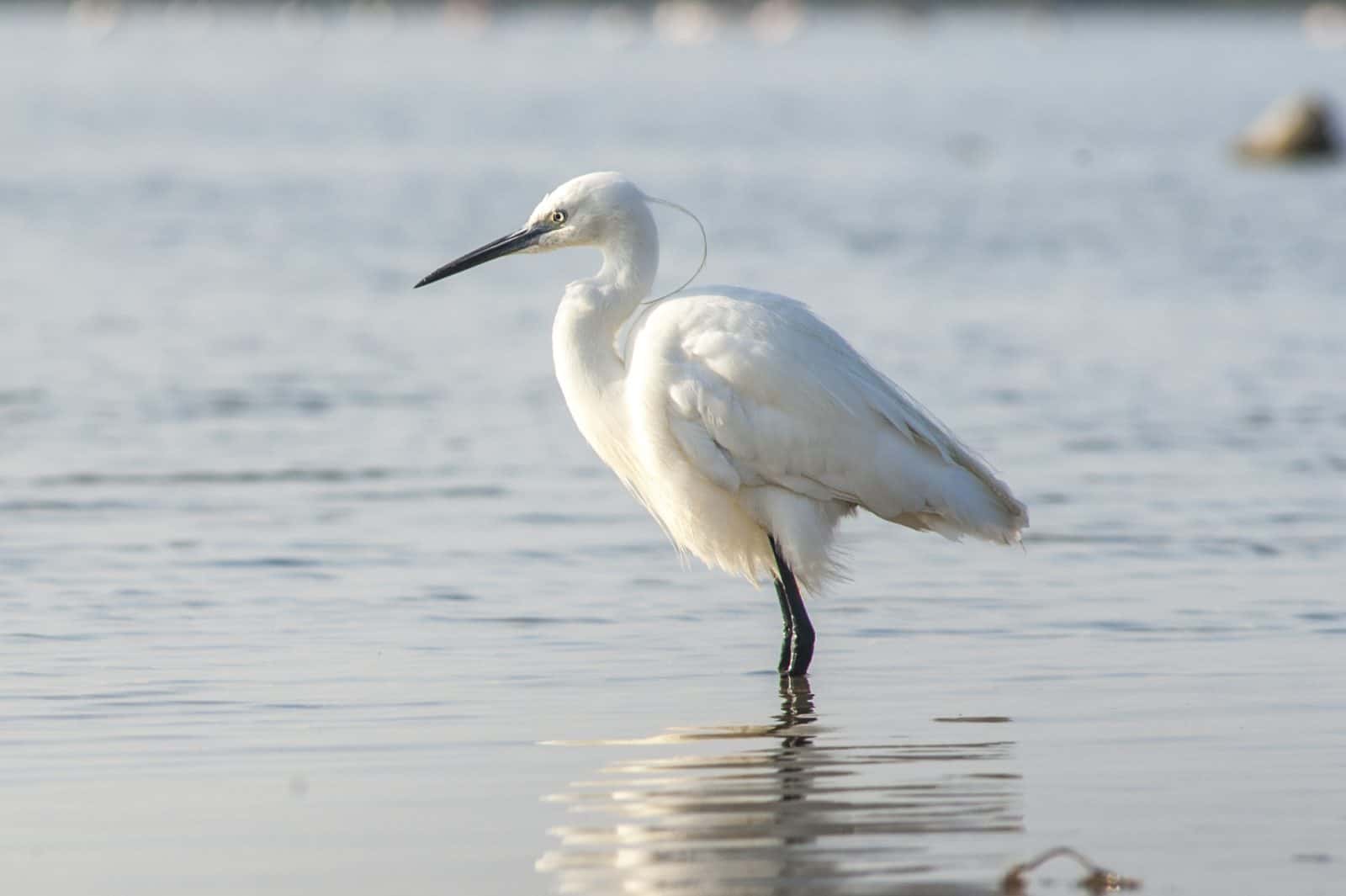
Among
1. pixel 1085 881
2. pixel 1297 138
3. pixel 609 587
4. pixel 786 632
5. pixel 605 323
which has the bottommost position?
pixel 1297 138

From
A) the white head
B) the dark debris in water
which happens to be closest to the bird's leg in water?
the white head

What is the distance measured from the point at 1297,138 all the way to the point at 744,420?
28.0 m

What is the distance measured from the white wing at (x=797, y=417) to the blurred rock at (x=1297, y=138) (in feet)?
89.7

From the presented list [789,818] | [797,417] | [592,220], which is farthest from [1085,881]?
[592,220]

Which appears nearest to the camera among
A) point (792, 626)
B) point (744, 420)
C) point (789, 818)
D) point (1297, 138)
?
point (789, 818)

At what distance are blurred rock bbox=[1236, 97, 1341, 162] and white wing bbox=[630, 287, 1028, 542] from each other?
89.7ft

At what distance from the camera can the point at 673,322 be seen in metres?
7.47

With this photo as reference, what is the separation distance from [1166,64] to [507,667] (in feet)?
235

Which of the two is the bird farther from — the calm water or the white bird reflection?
the white bird reflection

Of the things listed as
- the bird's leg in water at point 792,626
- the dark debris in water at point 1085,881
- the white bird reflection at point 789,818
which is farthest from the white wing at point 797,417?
the dark debris in water at point 1085,881

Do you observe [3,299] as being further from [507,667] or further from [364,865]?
[364,865]

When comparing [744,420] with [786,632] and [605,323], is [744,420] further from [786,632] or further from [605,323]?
[786,632]

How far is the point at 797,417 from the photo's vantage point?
7.47 meters

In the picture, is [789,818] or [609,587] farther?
[609,587]
